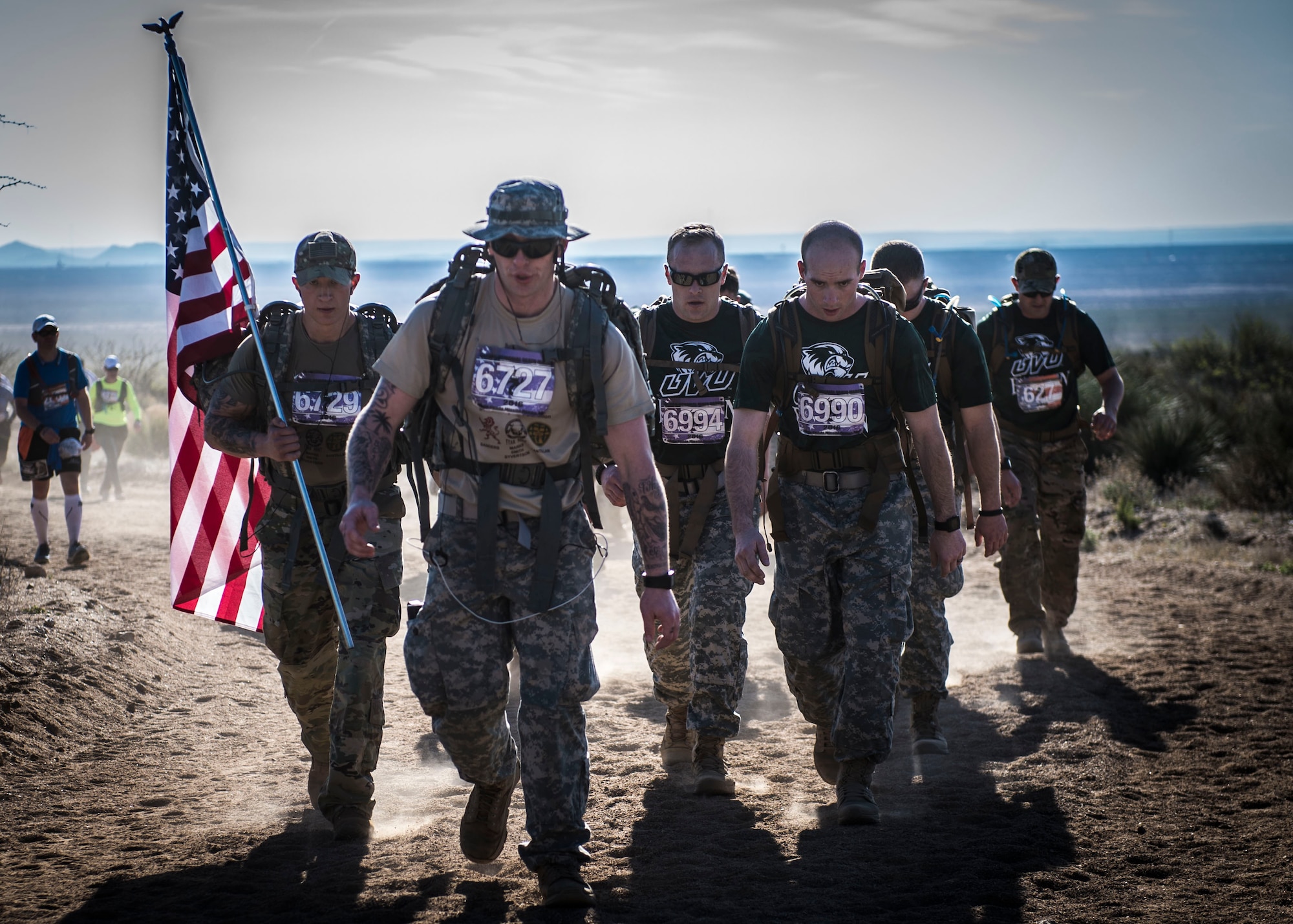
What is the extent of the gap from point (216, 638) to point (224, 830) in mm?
4224

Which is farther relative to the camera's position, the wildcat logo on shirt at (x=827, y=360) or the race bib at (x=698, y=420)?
the race bib at (x=698, y=420)

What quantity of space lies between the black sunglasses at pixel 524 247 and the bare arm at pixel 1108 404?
191 inches

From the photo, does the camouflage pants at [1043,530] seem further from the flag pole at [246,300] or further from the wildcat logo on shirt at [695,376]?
the flag pole at [246,300]

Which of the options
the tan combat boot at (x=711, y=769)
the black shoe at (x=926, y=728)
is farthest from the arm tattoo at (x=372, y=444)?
the black shoe at (x=926, y=728)

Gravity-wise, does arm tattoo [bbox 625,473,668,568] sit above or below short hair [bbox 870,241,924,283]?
below

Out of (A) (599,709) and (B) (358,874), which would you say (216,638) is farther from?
(B) (358,874)

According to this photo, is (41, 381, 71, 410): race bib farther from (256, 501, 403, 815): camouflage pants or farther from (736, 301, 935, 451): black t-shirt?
(736, 301, 935, 451): black t-shirt

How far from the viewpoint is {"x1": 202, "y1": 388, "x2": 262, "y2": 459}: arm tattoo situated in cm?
525

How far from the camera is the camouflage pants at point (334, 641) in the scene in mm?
5074

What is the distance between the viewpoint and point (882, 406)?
5273 millimetres

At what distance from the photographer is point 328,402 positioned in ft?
17.5

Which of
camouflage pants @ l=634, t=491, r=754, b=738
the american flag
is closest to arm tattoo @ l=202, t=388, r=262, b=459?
the american flag

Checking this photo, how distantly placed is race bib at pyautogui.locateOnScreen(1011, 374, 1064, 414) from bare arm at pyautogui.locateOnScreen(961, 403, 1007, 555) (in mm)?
2457

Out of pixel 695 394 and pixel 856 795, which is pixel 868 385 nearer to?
pixel 695 394
